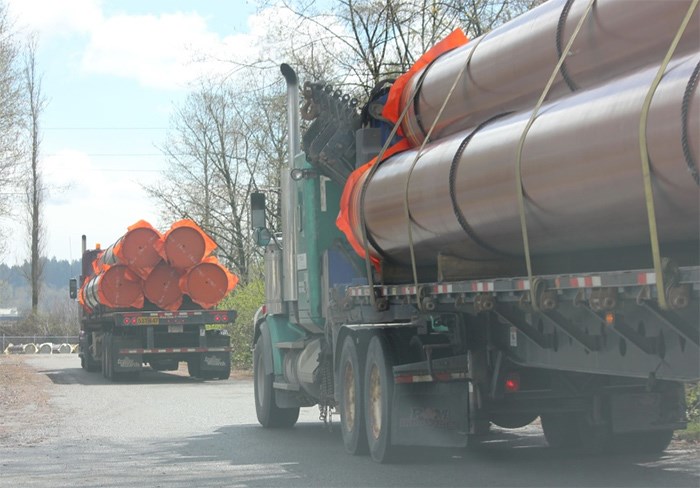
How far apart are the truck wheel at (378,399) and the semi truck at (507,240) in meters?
0.02

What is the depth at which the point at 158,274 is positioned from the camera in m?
26.8

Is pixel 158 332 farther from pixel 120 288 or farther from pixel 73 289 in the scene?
pixel 73 289

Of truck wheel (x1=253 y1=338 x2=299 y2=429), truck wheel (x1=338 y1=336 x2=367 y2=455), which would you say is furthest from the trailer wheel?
truck wheel (x1=338 y1=336 x2=367 y2=455)

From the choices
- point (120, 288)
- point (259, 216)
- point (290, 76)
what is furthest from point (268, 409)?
point (120, 288)

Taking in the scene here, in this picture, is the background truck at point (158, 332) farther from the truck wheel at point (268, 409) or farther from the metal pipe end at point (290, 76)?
the metal pipe end at point (290, 76)

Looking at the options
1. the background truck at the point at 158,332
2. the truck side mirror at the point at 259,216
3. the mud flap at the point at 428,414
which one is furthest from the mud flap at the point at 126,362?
the mud flap at the point at 428,414

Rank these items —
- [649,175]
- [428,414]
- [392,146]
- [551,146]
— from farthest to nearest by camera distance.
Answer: [392,146], [428,414], [551,146], [649,175]

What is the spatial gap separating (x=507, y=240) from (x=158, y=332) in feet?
60.7

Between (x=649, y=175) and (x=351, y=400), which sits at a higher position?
(x=649, y=175)

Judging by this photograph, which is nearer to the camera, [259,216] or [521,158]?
[521,158]

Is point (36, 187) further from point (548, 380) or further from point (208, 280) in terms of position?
point (548, 380)

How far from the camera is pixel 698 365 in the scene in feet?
24.4

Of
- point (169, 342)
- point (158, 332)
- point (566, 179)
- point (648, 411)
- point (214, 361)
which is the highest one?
point (566, 179)

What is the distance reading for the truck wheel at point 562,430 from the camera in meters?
11.6
